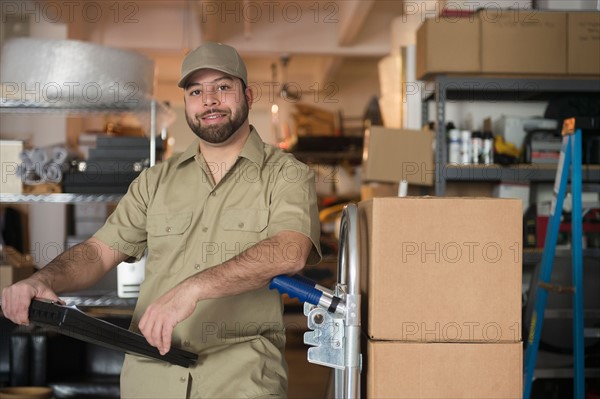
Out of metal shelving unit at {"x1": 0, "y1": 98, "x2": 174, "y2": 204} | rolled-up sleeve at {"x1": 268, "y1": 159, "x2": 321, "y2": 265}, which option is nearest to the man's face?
rolled-up sleeve at {"x1": 268, "y1": 159, "x2": 321, "y2": 265}

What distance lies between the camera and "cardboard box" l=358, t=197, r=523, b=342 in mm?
1605

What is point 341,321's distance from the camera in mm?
1581

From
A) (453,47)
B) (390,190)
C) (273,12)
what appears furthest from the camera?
(273,12)

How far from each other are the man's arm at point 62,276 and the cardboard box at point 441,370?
2.40 feet

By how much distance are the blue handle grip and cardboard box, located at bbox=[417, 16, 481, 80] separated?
256 cm

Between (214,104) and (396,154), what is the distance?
213 centimetres

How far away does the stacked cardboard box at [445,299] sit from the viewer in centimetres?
159

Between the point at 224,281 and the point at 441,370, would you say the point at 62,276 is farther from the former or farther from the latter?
the point at 441,370

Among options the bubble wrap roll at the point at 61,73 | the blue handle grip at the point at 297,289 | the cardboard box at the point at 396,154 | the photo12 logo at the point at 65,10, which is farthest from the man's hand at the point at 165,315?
the photo12 logo at the point at 65,10

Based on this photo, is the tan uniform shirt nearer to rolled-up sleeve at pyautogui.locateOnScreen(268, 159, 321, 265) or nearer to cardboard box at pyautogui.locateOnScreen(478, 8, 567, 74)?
rolled-up sleeve at pyautogui.locateOnScreen(268, 159, 321, 265)

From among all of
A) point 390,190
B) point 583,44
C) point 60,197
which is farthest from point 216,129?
point 390,190

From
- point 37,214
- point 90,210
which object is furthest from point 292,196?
point 37,214

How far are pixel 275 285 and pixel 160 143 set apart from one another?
2.04 metres

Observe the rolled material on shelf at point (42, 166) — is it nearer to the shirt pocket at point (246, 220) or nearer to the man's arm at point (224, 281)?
the shirt pocket at point (246, 220)
